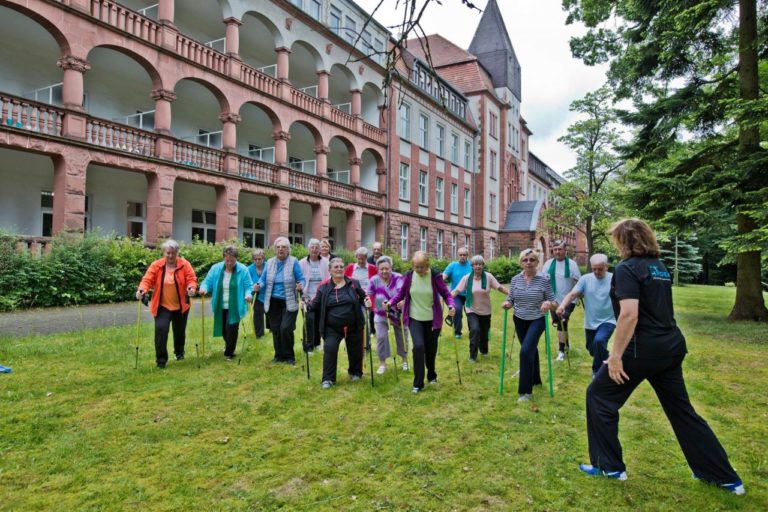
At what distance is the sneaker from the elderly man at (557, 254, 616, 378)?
265 cm

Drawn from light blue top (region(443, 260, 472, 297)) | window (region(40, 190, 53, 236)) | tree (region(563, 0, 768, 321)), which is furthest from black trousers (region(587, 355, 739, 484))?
window (region(40, 190, 53, 236))

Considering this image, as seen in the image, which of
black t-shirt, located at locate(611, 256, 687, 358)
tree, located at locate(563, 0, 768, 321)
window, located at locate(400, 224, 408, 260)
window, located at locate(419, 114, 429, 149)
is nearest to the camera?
black t-shirt, located at locate(611, 256, 687, 358)

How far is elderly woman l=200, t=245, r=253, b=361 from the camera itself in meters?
7.58

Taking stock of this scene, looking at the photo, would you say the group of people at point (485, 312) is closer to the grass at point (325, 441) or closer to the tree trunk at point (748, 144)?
the grass at point (325, 441)

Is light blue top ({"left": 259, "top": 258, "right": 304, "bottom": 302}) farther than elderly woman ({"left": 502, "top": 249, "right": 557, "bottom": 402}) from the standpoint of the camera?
Yes

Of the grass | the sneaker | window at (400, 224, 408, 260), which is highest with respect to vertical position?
window at (400, 224, 408, 260)

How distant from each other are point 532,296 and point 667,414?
2.47m

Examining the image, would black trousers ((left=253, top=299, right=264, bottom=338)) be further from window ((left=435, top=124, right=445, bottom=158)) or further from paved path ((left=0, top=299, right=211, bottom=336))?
window ((left=435, top=124, right=445, bottom=158))

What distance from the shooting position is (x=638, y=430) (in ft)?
15.7

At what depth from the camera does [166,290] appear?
699 cm

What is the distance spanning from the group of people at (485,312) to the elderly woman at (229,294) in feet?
0.05

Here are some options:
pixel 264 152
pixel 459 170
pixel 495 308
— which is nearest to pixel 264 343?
pixel 495 308

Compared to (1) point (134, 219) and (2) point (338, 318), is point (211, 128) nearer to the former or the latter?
(1) point (134, 219)

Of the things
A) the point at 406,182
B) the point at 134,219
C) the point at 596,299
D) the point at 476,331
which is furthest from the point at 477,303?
the point at 406,182
